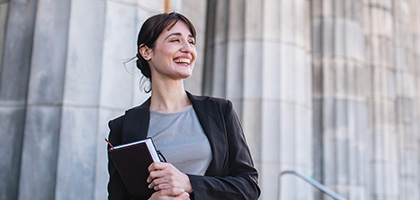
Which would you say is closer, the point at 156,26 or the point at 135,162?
the point at 135,162

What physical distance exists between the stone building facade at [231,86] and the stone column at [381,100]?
4 centimetres

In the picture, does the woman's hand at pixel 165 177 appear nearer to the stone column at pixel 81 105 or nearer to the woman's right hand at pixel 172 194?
the woman's right hand at pixel 172 194

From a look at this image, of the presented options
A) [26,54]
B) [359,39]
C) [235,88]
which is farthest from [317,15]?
[26,54]

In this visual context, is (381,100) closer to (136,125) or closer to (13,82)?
(13,82)

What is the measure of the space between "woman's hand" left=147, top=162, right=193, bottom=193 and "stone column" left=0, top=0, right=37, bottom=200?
11.1 feet

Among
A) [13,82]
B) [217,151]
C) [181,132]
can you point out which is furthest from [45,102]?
[217,151]

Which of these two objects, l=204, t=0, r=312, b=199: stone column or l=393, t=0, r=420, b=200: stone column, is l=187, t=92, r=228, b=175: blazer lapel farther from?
l=393, t=0, r=420, b=200: stone column

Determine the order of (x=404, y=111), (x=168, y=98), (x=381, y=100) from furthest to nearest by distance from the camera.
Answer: (x=404, y=111), (x=381, y=100), (x=168, y=98)

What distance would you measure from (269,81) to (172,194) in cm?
637

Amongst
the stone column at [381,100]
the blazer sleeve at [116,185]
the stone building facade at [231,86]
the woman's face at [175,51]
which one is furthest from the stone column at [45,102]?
the stone column at [381,100]

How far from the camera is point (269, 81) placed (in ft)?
28.0

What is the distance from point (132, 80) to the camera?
18.3ft

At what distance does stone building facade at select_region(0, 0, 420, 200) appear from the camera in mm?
5277

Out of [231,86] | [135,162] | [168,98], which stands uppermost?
[231,86]
